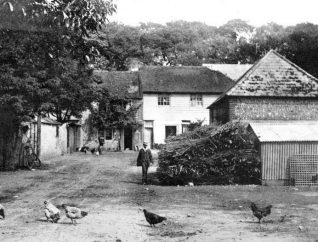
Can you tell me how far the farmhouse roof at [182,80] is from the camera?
4959cm

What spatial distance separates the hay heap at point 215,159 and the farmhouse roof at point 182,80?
29.1 metres

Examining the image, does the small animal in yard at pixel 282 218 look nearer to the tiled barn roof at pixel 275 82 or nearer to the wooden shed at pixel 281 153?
the wooden shed at pixel 281 153

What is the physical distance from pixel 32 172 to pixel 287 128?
12852mm

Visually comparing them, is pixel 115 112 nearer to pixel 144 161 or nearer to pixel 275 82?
pixel 275 82

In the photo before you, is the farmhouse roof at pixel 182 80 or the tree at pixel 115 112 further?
the farmhouse roof at pixel 182 80

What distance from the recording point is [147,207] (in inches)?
549

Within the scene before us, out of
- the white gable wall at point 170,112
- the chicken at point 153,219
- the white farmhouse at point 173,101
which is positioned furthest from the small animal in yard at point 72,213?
the white gable wall at point 170,112

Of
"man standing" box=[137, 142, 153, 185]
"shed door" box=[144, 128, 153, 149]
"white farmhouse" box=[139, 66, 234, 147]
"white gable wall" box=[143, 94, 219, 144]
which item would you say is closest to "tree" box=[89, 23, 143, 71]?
"white farmhouse" box=[139, 66, 234, 147]

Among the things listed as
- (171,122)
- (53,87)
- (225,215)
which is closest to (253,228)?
(225,215)

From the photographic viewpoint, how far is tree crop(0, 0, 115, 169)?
9.58 metres

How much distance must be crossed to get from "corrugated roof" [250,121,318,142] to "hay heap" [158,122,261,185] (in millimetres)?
730

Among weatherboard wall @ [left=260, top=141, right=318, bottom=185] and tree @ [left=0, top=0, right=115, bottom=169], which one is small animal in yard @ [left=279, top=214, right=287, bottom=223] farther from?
weatherboard wall @ [left=260, top=141, right=318, bottom=185]

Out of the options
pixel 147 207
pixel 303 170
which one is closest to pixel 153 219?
pixel 147 207

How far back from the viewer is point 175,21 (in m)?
73.9
